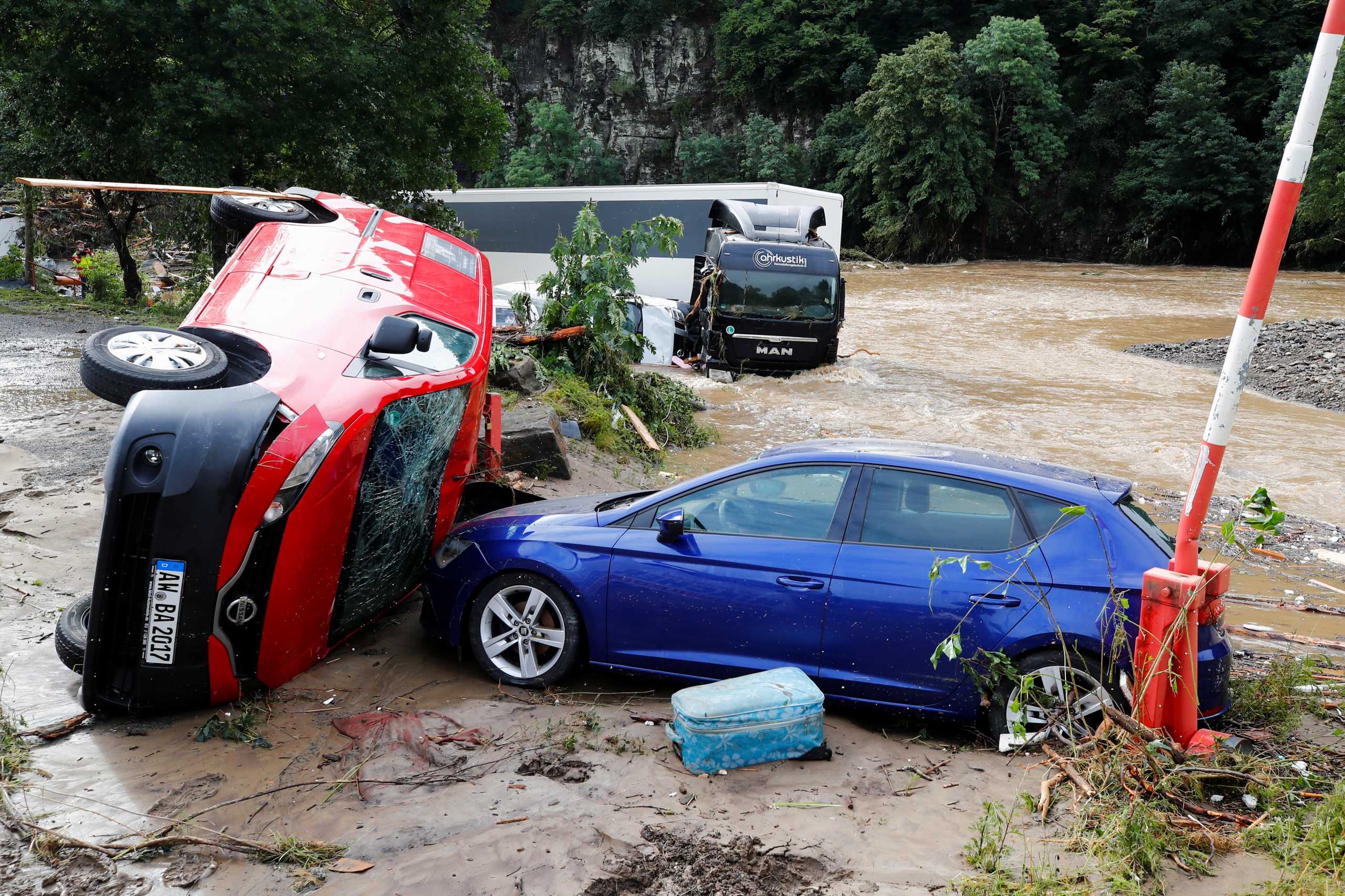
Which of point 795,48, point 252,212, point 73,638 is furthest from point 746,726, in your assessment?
point 795,48

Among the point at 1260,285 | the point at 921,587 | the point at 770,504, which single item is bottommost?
the point at 921,587

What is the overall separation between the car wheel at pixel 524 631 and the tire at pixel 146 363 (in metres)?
1.72

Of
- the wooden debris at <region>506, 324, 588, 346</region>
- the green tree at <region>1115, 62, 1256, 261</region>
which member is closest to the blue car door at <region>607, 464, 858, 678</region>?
the wooden debris at <region>506, 324, 588, 346</region>

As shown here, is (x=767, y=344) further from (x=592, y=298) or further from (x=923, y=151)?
(x=923, y=151)

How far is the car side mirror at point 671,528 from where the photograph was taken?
490 cm

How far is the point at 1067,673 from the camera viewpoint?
4.39 metres

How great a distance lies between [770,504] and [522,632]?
144 cm

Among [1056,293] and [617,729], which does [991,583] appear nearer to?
[617,729]

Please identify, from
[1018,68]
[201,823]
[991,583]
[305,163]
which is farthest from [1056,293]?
[201,823]

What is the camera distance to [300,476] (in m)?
4.45

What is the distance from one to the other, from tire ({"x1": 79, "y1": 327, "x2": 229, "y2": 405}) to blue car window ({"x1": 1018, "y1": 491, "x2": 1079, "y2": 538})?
385 centimetres

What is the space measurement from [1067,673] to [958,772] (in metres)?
0.67

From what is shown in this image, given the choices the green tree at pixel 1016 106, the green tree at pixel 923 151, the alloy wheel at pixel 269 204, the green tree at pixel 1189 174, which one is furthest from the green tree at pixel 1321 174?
the alloy wheel at pixel 269 204

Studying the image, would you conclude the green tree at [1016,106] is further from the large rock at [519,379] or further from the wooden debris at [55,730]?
the wooden debris at [55,730]
